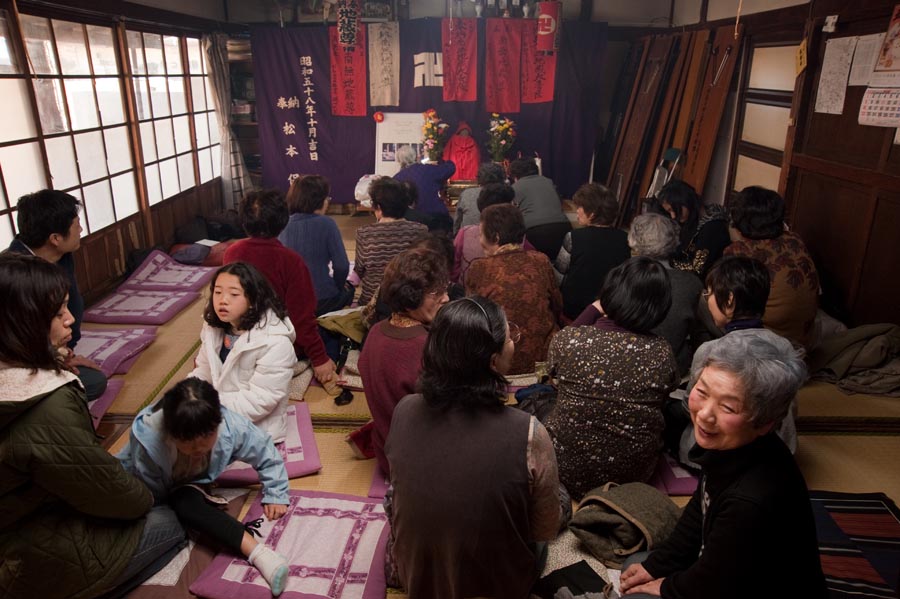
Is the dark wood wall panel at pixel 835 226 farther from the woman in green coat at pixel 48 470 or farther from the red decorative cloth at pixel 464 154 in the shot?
the woman in green coat at pixel 48 470

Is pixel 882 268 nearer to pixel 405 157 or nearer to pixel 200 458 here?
pixel 200 458

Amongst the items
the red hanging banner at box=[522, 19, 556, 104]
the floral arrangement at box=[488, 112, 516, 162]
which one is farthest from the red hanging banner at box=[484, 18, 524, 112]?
the floral arrangement at box=[488, 112, 516, 162]

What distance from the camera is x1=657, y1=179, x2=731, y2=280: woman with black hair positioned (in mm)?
3465

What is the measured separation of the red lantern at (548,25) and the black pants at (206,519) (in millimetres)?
5162

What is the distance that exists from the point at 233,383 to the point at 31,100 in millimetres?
2629

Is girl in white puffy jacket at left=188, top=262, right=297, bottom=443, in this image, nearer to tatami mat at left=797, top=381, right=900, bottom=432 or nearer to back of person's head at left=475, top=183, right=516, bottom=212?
back of person's head at left=475, top=183, right=516, bottom=212

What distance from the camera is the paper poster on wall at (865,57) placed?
3127 millimetres

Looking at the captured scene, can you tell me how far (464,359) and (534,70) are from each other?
587 centimetres

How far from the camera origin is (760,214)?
9.41 ft

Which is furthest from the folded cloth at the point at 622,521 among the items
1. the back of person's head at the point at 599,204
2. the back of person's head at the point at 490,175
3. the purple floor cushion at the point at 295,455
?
the back of person's head at the point at 490,175

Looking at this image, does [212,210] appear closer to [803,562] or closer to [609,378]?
[609,378]

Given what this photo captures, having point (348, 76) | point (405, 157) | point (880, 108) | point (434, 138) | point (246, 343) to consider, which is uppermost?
point (348, 76)

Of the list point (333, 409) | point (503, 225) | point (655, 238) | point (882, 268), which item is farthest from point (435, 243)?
point (882, 268)

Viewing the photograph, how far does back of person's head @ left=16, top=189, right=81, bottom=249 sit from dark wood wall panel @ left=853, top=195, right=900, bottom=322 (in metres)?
4.08
